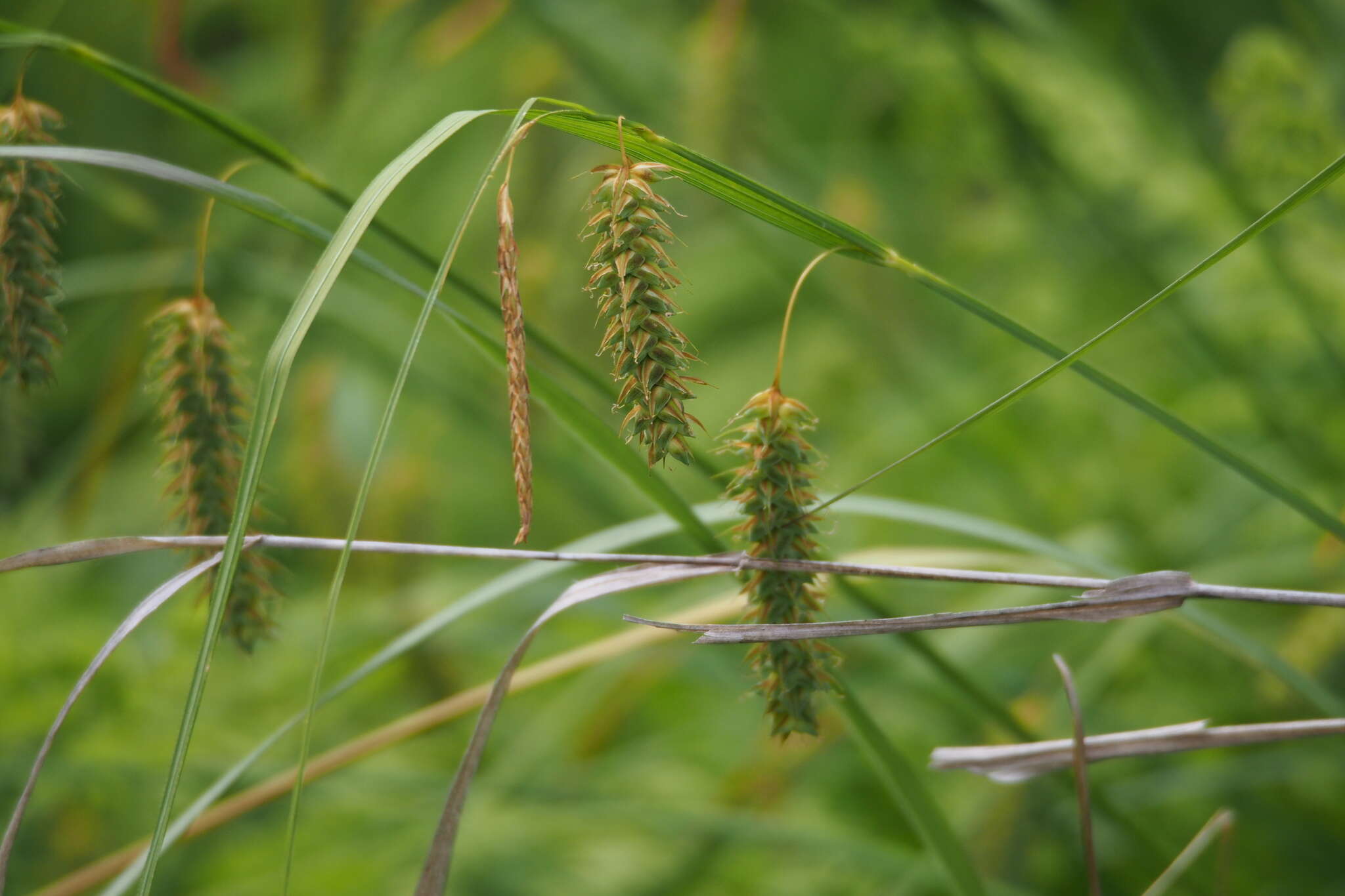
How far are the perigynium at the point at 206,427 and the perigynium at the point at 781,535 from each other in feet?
1.36

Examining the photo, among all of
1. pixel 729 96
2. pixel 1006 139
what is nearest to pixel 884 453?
pixel 1006 139

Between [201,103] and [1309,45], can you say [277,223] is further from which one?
[1309,45]

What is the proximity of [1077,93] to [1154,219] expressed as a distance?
1.83 feet

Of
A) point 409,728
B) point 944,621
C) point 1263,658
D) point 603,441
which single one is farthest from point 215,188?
point 1263,658

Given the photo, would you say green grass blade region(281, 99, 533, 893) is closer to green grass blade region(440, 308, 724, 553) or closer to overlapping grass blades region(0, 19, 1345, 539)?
overlapping grass blades region(0, 19, 1345, 539)

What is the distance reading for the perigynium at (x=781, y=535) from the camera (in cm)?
64

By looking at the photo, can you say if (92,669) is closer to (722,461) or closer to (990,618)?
(990,618)

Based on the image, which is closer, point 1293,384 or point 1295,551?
point 1295,551

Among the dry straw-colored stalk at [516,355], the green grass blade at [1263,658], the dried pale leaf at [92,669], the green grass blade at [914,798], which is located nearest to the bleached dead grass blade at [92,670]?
the dried pale leaf at [92,669]

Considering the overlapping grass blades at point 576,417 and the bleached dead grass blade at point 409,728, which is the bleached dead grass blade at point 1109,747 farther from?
the bleached dead grass blade at point 409,728

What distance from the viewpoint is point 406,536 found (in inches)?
67.6

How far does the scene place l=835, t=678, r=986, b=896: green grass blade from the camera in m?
0.82

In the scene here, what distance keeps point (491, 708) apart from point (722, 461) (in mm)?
2125

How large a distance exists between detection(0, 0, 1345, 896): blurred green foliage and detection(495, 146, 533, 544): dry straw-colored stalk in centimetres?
52
